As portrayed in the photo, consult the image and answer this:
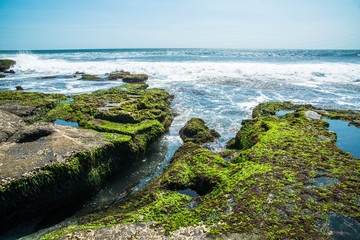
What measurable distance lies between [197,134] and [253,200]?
629 centimetres

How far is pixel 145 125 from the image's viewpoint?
9992mm

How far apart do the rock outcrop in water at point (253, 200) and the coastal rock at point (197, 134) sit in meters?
3.33

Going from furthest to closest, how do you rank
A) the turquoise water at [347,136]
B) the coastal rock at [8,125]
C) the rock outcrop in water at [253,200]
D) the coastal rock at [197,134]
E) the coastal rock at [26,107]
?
the coastal rock at [197,134] → the coastal rock at [26,107] → the turquoise water at [347,136] → the coastal rock at [8,125] → the rock outcrop in water at [253,200]

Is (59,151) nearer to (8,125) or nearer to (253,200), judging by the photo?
(8,125)

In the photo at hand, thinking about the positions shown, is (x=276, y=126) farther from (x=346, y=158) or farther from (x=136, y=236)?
(x=136, y=236)

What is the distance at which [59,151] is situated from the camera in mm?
6266

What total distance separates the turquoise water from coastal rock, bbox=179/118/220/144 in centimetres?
588

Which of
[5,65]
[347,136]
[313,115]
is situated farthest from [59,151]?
[5,65]

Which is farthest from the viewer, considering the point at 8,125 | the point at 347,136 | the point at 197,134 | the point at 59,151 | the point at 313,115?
the point at 313,115

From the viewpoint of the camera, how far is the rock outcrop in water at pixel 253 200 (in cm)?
409

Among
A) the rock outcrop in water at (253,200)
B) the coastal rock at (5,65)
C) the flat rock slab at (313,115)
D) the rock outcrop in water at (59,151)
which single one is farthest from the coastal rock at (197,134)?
the coastal rock at (5,65)

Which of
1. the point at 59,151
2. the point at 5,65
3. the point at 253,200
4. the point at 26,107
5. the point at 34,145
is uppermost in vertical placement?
the point at 5,65

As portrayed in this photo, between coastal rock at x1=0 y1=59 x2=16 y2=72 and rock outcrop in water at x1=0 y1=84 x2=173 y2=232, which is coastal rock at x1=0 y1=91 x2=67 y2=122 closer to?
rock outcrop in water at x1=0 y1=84 x2=173 y2=232

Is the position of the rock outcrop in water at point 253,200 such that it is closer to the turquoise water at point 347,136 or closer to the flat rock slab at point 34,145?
the turquoise water at point 347,136
